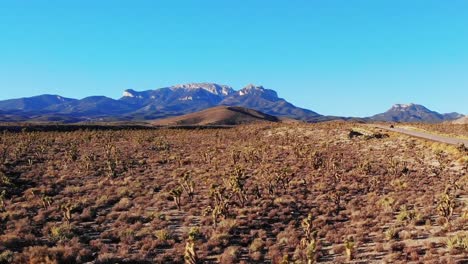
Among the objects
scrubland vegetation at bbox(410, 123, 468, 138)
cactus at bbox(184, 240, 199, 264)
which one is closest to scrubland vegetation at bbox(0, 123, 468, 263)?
cactus at bbox(184, 240, 199, 264)

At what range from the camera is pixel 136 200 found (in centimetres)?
2634

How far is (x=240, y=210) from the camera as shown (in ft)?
75.8

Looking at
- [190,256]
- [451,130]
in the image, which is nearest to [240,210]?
[190,256]

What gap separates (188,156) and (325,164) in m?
17.0

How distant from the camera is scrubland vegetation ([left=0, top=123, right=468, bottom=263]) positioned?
16.3m

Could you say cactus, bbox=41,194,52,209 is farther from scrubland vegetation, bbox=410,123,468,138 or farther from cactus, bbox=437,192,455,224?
scrubland vegetation, bbox=410,123,468,138

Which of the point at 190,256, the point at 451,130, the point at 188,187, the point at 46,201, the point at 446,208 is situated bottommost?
the point at 190,256

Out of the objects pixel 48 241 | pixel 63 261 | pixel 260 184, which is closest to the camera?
pixel 63 261

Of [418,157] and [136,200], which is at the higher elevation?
[418,157]

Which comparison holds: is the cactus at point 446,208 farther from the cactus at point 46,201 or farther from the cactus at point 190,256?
the cactus at point 46,201

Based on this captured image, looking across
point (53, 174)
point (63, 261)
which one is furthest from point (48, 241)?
point (53, 174)

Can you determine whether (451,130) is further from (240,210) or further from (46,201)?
(46,201)

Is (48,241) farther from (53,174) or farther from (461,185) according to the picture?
(461,185)

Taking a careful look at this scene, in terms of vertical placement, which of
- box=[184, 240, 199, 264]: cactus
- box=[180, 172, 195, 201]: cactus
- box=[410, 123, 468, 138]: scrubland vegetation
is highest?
box=[410, 123, 468, 138]: scrubland vegetation
